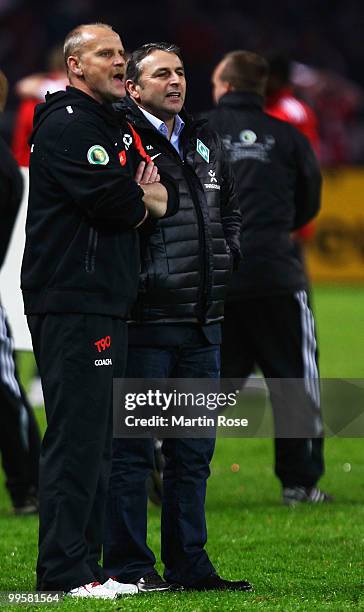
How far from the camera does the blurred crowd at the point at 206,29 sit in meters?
24.4

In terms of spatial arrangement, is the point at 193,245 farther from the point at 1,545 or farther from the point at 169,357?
the point at 1,545

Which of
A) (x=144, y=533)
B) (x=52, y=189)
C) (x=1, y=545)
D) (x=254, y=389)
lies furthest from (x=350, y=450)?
(x=52, y=189)

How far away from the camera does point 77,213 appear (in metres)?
5.11

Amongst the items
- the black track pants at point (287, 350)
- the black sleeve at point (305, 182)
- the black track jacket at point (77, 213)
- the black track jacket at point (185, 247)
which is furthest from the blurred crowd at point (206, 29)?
the black track jacket at point (77, 213)

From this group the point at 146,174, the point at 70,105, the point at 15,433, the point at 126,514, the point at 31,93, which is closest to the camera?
the point at 70,105

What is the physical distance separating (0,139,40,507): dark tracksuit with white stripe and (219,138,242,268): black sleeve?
1.82 meters

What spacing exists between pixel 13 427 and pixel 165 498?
82.4 inches

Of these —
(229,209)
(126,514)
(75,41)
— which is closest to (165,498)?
(126,514)

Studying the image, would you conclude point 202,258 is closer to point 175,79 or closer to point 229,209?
point 229,209

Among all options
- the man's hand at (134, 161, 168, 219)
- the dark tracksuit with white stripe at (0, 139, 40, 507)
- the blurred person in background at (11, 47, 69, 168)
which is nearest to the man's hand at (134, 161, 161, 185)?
the man's hand at (134, 161, 168, 219)

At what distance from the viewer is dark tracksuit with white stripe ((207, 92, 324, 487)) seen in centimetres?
782

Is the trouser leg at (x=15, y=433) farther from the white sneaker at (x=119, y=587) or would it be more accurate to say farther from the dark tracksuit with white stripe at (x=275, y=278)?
the white sneaker at (x=119, y=587)

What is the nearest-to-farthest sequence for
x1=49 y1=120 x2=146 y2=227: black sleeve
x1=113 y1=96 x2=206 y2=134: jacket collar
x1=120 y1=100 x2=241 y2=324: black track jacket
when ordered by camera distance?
x1=49 y1=120 x2=146 y2=227: black sleeve → x1=120 y1=100 x2=241 y2=324: black track jacket → x1=113 y1=96 x2=206 y2=134: jacket collar

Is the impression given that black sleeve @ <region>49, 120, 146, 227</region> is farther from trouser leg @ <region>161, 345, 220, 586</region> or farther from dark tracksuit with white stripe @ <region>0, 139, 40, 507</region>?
dark tracksuit with white stripe @ <region>0, 139, 40, 507</region>
